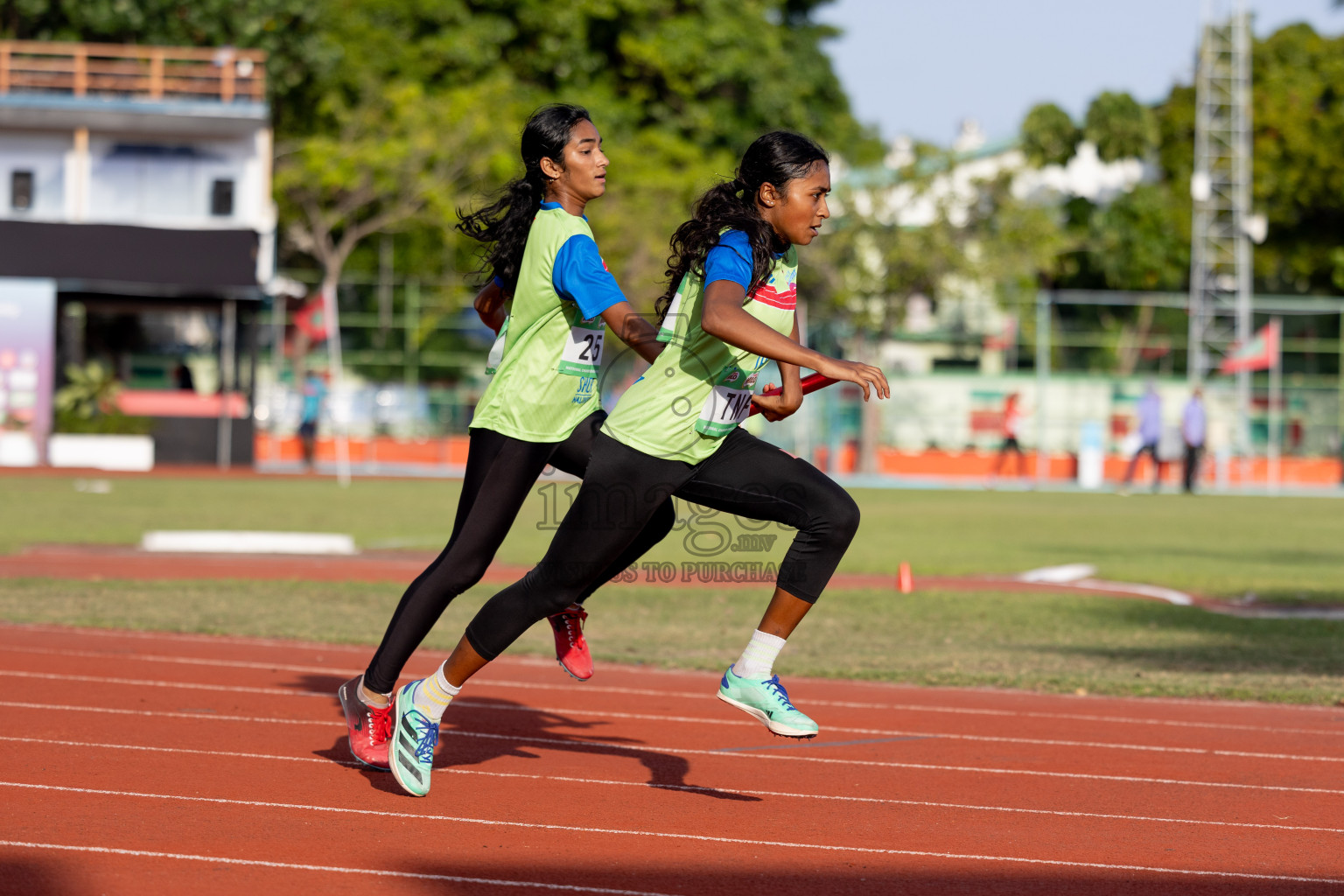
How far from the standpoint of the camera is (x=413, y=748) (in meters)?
5.14

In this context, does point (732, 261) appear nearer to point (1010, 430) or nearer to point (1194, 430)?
point (1194, 430)

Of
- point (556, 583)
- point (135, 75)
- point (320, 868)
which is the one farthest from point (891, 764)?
point (135, 75)

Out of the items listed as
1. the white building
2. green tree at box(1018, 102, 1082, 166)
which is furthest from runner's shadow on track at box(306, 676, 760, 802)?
green tree at box(1018, 102, 1082, 166)

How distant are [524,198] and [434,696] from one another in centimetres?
178

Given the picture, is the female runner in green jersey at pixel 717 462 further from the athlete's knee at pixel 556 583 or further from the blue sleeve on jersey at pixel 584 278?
the blue sleeve on jersey at pixel 584 278

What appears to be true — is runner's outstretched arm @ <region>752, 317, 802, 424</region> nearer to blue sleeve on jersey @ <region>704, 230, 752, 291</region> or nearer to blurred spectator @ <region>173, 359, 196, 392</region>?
blue sleeve on jersey @ <region>704, 230, 752, 291</region>

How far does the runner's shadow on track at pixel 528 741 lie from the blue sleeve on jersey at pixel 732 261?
1.84m

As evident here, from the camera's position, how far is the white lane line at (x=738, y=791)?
522 cm

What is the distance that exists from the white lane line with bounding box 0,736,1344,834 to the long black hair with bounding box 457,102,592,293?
180 centimetres

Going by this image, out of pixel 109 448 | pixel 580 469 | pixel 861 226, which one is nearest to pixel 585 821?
pixel 580 469

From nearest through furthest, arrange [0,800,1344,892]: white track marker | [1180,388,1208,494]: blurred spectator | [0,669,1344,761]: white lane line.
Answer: [0,800,1344,892]: white track marker, [0,669,1344,761]: white lane line, [1180,388,1208,494]: blurred spectator

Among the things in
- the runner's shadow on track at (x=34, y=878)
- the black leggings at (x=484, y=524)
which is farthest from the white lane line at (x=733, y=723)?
the runner's shadow on track at (x=34, y=878)

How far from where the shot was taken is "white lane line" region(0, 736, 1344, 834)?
17.1ft

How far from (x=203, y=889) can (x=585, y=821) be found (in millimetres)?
1311
